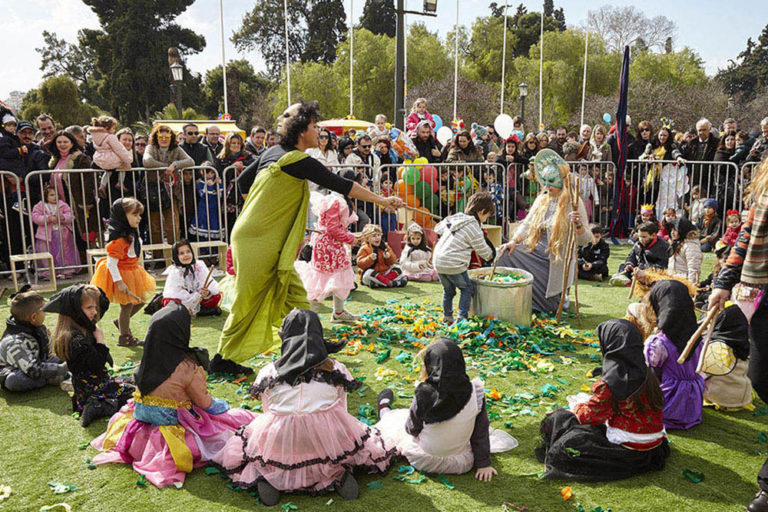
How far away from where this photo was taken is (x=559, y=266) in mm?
7418

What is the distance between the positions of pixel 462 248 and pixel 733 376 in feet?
9.17

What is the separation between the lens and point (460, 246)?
21.7 feet

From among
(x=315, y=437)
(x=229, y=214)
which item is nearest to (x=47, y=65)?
(x=229, y=214)

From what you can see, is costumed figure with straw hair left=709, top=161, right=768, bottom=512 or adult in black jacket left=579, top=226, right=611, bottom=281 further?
adult in black jacket left=579, top=226, right=611, bottom=281

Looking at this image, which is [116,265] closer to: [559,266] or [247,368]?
[247,368]

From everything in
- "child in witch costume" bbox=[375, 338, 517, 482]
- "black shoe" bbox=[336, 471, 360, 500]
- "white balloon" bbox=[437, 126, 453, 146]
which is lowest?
"black shoe" bbox=[336, 471, 360, 500]

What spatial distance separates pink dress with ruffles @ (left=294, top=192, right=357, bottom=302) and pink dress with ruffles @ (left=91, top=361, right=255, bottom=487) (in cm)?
300

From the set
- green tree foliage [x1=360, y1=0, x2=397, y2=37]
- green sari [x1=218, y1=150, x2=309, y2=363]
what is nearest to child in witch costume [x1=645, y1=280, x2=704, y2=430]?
green sari [x1=218, y1=150, x2=309, y2=363]

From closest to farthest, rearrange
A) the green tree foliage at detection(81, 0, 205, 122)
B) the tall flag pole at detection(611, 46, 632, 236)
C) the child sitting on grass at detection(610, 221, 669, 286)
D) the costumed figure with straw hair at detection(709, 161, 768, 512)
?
the costumed figure with straw hair at detection(709, 161, 768, 512), the child sitting on grass at detection(610, 221, 669, 286), the tall flag pole at detection(611, 46, 632, 236), the green tree foliage at detection(81, 0, 205, 122)

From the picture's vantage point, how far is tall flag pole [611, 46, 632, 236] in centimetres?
1191

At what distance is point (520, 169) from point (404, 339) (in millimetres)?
7387

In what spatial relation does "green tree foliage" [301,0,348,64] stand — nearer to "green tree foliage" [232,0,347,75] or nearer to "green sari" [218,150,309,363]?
"green tree foliage" [232,0,347,75]

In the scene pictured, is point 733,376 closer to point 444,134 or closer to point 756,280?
point 756,280

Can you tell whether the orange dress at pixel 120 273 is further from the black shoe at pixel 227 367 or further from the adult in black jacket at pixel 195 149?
the adult in black jacket at pixel 195 149
